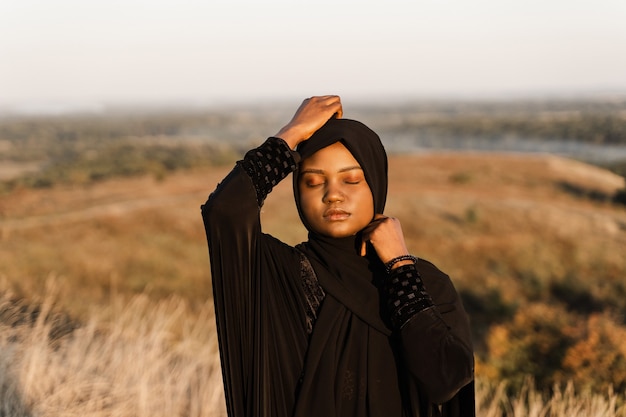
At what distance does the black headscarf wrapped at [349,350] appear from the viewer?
83.0 inches

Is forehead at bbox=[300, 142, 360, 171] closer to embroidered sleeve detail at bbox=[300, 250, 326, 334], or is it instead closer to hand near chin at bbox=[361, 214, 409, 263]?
hand near chin at bbox=[361, 214, 409, 263]

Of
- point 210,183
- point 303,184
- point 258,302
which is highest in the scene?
point 303,184

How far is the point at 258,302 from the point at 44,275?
13426 millimetres

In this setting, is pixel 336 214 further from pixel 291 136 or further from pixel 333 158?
pixel 291 136

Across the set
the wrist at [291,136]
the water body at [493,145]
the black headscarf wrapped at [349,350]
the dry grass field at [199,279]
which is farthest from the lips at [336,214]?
the water body at [493,145]

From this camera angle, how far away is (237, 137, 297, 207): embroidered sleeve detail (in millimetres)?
2129

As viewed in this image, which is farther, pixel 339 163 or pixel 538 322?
pixel 538 322

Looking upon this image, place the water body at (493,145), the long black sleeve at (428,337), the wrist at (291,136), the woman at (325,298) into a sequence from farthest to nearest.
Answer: the water body at (493,145) → the wrist at (291,136) → the woman at (325,298) → the long black sleeve at (428,337)

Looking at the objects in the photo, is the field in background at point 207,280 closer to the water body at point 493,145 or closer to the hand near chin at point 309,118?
the hand near chin at point 309,118

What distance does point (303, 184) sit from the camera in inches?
91.4

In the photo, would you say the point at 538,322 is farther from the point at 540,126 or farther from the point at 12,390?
the point at 540,126

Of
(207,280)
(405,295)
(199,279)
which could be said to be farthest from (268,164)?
(199,279)

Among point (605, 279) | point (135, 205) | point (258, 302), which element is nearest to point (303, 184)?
point (258, 302)

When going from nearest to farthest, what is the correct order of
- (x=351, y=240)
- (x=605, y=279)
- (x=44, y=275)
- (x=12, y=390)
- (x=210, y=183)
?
1. (x=351, y=240)
2. (x=12, y=390)
3. (x=44, y=275)
4. (x=605, y=279)
5. (x=210, y=183)
